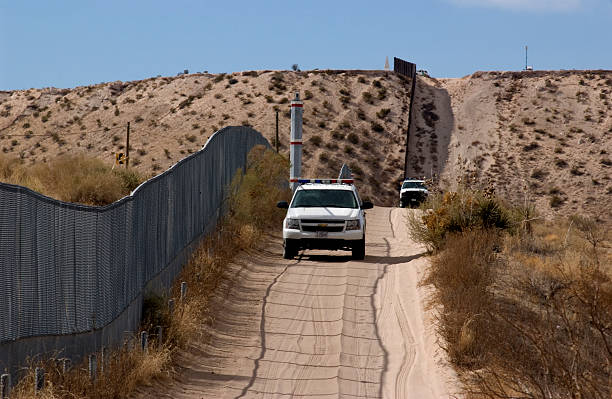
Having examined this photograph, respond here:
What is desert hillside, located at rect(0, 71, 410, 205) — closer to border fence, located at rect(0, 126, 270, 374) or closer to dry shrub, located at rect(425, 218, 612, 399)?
dry shrub, located at rect(425, 218, 612, 399)

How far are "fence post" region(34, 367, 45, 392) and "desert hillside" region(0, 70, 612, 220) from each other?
55.9 meters

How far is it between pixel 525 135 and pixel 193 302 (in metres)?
62.9

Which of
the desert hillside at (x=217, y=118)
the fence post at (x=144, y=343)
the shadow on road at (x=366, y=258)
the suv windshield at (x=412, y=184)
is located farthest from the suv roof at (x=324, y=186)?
the desert hillside at (x=217, y=118)

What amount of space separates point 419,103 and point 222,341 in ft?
230

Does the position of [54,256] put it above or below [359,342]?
above

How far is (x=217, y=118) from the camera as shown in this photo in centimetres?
7494

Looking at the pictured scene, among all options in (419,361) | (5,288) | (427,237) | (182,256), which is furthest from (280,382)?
(427,237)

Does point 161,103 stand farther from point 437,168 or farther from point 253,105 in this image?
point 437,168

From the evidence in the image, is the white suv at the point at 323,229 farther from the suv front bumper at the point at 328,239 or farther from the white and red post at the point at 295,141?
the white and red post at the point at 295,141

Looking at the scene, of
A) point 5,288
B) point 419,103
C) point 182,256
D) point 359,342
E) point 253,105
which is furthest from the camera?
point 419,103

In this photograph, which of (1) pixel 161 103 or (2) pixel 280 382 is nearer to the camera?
(2) pixel 280 382

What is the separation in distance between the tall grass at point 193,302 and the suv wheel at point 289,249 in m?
1.15

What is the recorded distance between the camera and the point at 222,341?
13.7 m

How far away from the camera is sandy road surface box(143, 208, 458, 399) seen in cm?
1109
